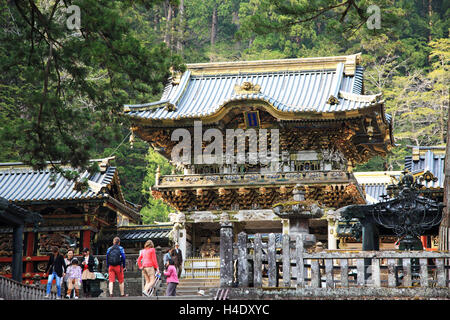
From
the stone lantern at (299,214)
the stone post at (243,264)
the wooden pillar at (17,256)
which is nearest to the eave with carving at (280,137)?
the wooden pillar at (17,256)

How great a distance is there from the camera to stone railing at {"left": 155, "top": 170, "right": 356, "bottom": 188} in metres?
27.5

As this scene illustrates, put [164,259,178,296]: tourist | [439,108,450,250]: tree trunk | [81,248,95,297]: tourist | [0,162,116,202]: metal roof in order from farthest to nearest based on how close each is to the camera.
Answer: [0,162,116,202]: metal roof → [81,248,95,297]: tourist → [164,259,178,296]: tourist → [439,108,450,250]: tree trunk

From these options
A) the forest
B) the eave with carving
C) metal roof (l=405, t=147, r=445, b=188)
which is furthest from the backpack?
metal roof (l=405, t=147, r=445, b=188)

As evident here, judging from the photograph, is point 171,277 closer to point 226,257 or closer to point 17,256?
point 226,257

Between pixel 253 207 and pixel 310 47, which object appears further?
pixel 310 47

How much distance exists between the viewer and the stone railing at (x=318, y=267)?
1438 centimetres

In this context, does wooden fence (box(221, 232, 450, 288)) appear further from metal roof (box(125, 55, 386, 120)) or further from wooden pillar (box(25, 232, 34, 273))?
wooden pillar (box(25, 232, 34, 273))

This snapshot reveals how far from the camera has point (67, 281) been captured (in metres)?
20.4

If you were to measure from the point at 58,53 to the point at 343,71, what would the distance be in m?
15.2

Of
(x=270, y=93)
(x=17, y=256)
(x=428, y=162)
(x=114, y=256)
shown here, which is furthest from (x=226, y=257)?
(x=428, y=162)

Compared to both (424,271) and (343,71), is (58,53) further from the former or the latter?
(343,71)

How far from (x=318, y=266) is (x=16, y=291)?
5935 millimetres

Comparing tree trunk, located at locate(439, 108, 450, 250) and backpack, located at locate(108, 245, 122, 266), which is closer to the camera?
tree trunk, located at locate(439, 108, 450, 250)
